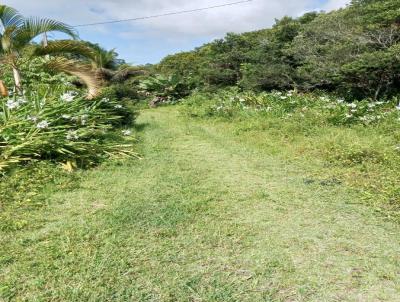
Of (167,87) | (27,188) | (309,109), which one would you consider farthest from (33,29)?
(167,87)

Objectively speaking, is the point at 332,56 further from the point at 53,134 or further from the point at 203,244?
the point at 203,244

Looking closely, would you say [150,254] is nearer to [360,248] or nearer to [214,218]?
[214,218]

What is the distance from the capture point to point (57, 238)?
331 cm

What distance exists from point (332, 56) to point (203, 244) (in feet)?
28.1

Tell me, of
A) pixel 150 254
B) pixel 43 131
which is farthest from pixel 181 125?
pixel 150 254

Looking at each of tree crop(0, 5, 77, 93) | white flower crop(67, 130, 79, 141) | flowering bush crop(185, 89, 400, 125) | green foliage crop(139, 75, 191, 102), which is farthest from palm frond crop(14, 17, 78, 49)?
green foliage crop(139, 75, 191, 102)

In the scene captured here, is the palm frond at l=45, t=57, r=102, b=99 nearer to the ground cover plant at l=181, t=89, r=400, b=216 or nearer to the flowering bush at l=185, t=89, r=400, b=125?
the ground cover plant at l=181, t=89, r=400, b=216

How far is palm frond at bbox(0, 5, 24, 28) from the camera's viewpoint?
6561 mm

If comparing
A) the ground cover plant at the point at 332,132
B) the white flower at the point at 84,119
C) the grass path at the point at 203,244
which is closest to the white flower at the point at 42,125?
the white flower at the point at 84,119

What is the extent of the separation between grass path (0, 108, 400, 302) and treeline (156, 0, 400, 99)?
5.90 metres

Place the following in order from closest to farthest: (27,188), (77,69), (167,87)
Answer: (27,188) → (77,69) → (167,87)

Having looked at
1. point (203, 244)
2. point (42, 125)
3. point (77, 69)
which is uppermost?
point (77, 69)

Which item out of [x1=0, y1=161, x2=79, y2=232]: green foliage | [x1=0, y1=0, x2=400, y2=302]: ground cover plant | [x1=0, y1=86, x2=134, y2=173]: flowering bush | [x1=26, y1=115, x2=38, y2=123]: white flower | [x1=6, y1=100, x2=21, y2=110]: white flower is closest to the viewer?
[x1=0, y1=0, x2=400, y2=302]: ground cover plant

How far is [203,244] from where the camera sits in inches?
127
